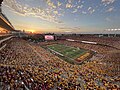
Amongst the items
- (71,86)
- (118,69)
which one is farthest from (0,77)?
(118,69)

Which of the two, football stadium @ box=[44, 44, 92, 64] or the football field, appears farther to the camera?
the football field

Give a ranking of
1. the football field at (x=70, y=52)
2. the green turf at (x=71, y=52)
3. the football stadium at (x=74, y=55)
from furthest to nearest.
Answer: the green turf at (x=71, y=52) → the football field at (x=70, y=52) → the football stadium at (x=74, y=55)

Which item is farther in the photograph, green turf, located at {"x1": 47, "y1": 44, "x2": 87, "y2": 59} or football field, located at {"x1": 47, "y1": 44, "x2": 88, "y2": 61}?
green turf, located at {"x1": 47, "y1": 44, "x2": 87, "y2": 59}

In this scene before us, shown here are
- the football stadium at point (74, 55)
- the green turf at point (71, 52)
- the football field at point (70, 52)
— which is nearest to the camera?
the football stadium at point (74, 55)

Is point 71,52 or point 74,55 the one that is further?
point 71,52

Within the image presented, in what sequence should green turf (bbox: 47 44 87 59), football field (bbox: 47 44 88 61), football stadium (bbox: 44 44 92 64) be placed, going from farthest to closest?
green turf (bbox: 47 44 87 59) < football field (bbox: 47 44 88 61) < football stadium (bbox: 44 44 92 64)

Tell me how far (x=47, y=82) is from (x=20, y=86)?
3.28 m

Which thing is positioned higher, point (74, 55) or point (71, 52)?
point (74, 55)

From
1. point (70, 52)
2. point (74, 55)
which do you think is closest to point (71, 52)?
point (70, 52)

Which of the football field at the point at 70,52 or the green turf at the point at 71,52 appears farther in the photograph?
Result: the green turf at the point at 71,52

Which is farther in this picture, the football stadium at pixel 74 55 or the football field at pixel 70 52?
the football field at pixel 70 52

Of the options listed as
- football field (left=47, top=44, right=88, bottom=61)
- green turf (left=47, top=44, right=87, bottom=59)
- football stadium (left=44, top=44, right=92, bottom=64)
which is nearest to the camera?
football stadium (left=44, top=44, right=92, bottom=64)

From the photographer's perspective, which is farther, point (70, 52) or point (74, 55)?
point (70, 52)

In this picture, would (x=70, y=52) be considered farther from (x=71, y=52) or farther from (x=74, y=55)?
(x=74, y=55)
